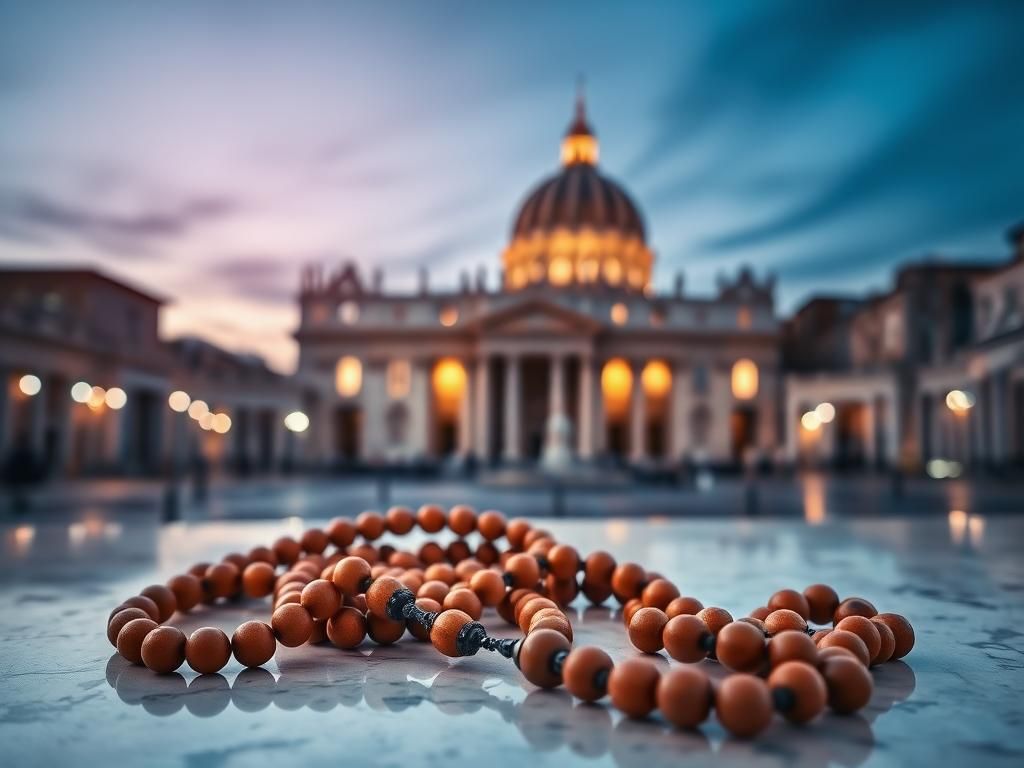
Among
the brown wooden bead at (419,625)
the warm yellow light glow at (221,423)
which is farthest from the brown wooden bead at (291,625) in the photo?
the warm yellow light glow at (221,423)

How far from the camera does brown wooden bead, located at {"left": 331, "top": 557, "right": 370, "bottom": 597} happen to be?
15.8 feet

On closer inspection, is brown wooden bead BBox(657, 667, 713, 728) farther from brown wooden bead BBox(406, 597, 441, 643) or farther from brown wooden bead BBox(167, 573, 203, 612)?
brown wooden bead BBox(167, 573, 203, 612)

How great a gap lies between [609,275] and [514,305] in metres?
25.2

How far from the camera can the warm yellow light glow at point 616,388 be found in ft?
269

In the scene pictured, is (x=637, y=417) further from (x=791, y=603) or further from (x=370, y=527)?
(x=791, y=603)

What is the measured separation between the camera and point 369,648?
4.81 m

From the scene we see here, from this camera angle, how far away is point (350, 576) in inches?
189

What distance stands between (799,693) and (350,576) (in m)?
2.70

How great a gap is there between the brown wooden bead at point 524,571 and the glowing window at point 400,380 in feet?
247

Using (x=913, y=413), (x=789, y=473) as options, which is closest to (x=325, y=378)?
(x=789, y=473)

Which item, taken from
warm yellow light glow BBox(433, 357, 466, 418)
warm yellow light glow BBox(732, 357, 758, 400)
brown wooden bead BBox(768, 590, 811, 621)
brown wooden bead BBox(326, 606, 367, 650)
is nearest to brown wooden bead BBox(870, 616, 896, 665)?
brown wooden bead BBox(768, 590, 811, 621)

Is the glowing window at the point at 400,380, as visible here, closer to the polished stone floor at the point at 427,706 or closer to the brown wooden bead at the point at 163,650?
the polished stone floor at the point at 427,706

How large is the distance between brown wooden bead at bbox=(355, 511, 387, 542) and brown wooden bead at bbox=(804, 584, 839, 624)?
138 inches

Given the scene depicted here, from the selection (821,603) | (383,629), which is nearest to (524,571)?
(383,629)
